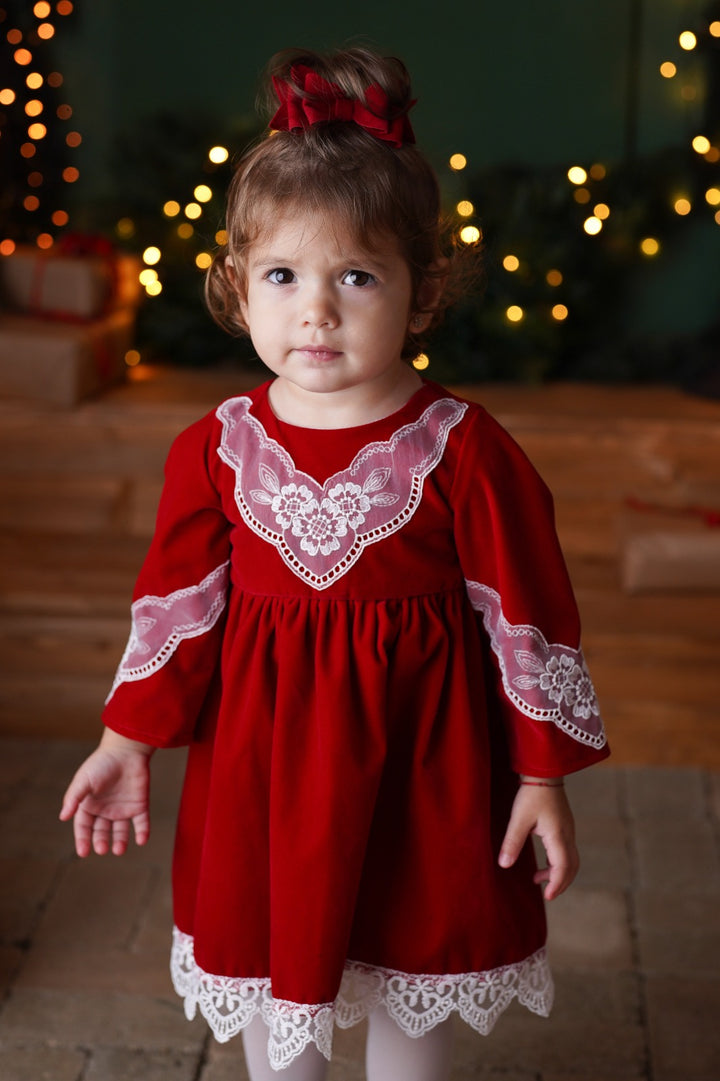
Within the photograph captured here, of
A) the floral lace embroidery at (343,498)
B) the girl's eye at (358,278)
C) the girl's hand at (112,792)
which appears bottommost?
the girl's hand at (112,792)

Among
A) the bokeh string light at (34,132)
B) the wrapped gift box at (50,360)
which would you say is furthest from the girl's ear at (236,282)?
the bokeh string light at (34,132)

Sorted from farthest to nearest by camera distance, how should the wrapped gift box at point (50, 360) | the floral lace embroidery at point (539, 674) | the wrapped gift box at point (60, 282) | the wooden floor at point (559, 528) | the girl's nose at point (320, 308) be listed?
the wrapped gift box at point (60, 282)
the wrapped gift box at point (50, 360)
the wooden floor at point (559, 528)
the floral lace embroidery at point (539, 674)
the girl's nose at point (320, 308)

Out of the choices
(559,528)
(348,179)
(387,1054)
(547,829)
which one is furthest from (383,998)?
(559,528)

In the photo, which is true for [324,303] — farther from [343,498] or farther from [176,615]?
[176,615]

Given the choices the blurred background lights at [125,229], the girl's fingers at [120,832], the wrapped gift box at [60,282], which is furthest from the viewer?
the blurred background lights at [125,229]

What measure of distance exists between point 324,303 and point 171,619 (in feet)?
1.15

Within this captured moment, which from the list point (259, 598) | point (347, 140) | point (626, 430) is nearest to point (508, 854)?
point (259, 598)

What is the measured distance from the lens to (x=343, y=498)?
3.45 ft

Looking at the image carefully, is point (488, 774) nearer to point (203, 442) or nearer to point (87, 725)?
point (203, 442)

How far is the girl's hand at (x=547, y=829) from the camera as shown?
1083mm

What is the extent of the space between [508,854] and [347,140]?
635 mm

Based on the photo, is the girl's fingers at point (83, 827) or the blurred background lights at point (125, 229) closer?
the girl's fingers at point (83, 827)

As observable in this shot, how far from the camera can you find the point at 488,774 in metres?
1.09

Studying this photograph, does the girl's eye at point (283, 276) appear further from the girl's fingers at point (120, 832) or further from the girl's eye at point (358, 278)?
the girl's fingers at point (120, 832)
